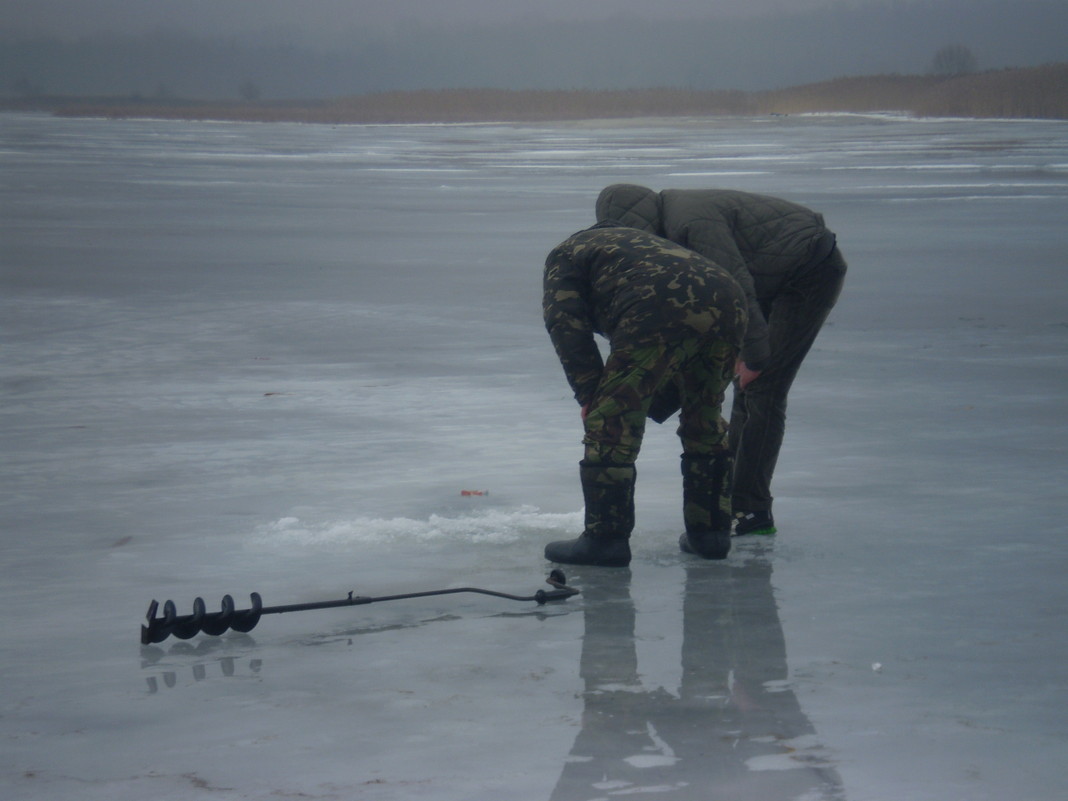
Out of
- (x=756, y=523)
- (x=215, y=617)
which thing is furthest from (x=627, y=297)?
(x=215, y=617)

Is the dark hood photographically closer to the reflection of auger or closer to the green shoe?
the green shoe

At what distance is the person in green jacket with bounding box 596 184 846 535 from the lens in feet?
17.5

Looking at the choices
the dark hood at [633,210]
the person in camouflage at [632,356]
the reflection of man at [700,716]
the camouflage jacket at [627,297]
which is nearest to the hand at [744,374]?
the person in camouflage at [632,356]

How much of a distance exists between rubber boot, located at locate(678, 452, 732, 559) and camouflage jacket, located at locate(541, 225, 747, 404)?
458 millimetres

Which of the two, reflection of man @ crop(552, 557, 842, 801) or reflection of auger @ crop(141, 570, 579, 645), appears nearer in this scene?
reflection of man @ crop(552, 557, 842, 801)

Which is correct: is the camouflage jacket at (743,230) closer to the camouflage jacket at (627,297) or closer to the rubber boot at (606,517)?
the camouflage jacket at (627,297)

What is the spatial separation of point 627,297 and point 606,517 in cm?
75

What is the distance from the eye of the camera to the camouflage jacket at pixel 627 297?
16.6 feet

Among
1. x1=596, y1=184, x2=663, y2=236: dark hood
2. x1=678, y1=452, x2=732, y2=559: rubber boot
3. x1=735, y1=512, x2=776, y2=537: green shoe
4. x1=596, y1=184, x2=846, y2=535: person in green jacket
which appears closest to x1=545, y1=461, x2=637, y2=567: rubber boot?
x1=678, y1=452, x2=732, y2=559: rubber boot

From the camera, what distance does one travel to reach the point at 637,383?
5117 millimetres

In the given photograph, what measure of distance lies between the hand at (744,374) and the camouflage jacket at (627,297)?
55cm

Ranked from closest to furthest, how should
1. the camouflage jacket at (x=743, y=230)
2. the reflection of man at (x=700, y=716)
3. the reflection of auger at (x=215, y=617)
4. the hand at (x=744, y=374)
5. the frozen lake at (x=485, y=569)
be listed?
the reflection of man at (x=700, y=716)
the frozen lake at (x=485, y=569)
the reflection of auger at (x=215, y=617)
the camouflage jacket at (x=743, y=230)
the hand at (x=744, y=374)

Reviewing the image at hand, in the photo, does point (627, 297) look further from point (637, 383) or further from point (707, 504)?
point (707, 504)

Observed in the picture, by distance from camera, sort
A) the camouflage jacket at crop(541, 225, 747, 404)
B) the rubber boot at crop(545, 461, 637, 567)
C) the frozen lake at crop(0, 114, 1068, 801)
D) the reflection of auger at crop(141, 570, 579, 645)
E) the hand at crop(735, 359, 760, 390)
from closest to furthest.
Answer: the frozen lake at crop(0, 114, 1068, 801), the reflection of auger at crop(141, 570, 579, 645), the camouflage jacket at crop(541, 225, 747, 404), the rubber boot at crop(545, 461, 637, 567), the hand at crop(735, 359, 760, 390)
